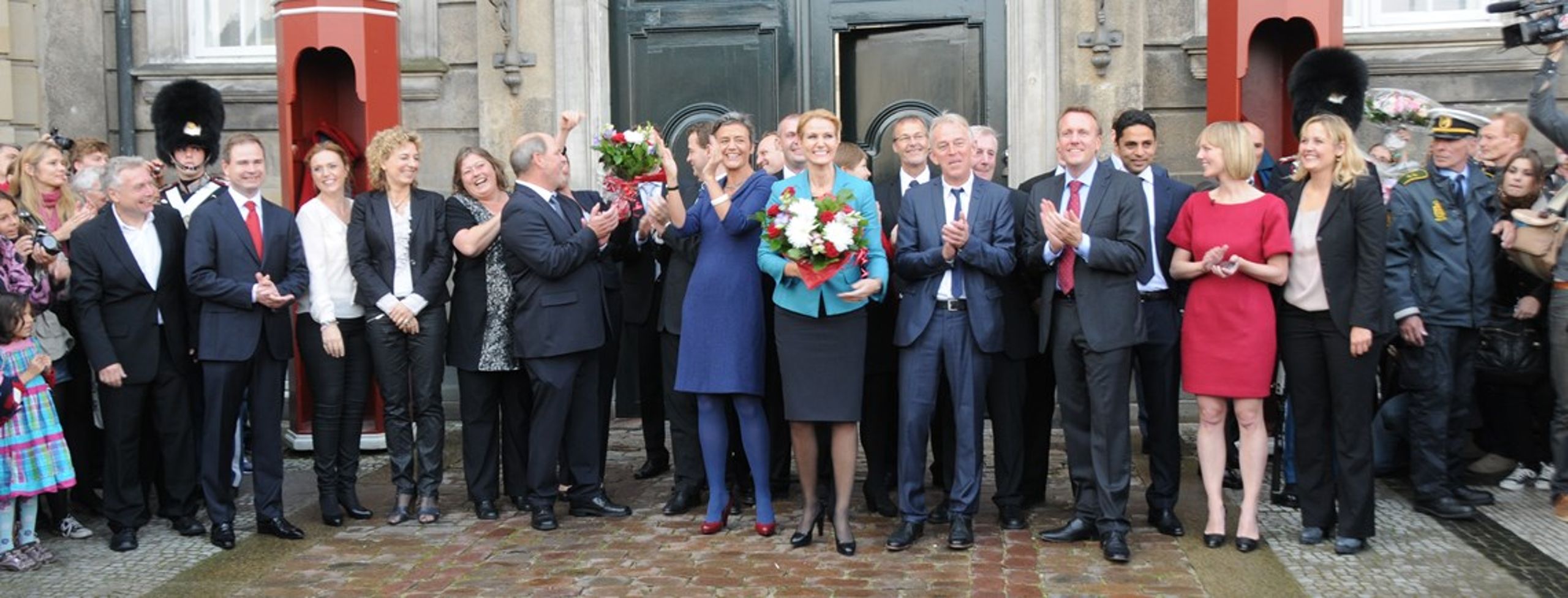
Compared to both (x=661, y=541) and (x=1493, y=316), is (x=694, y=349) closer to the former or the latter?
(x=661, y=541)

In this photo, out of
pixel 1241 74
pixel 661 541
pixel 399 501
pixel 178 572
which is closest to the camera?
pixel 178 572

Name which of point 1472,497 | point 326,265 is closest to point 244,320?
point 326,265

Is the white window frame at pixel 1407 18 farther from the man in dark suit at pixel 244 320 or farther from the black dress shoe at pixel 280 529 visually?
the black dress shoe at pixel 280 529

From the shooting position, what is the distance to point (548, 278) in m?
7.34

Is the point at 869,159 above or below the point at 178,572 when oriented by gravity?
above

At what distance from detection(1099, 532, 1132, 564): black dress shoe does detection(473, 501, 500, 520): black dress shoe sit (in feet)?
9.26

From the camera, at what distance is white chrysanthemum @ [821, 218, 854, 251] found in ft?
21.3

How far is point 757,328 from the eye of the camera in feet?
23.6

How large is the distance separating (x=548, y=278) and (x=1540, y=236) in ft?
15.0

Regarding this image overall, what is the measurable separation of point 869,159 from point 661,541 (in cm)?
461

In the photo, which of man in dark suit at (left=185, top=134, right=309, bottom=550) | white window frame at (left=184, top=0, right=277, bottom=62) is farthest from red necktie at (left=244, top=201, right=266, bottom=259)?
white window frame at (left=184, top=0, right=277, bottom=62)

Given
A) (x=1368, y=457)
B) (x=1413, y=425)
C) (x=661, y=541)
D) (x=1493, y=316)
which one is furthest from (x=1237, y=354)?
(x=661, y=541)

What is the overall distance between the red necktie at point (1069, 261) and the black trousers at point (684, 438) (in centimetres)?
189

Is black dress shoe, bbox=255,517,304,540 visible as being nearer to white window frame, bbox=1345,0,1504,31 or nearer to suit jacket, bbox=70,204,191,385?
suit jacket, bbox=70,204,191,385
